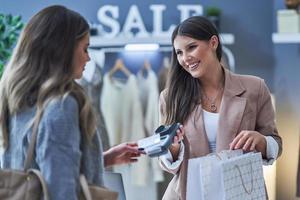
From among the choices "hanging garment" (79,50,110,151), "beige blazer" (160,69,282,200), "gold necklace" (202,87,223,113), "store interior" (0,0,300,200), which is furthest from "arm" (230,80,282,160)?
"hanging garment" (79,50,110,151)

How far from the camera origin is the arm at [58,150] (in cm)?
113

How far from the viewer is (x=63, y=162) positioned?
113 cm

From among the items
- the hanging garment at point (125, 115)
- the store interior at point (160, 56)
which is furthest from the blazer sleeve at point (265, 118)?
the hanging garment at point (125, 115)

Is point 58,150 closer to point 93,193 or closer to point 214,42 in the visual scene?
point 93,193

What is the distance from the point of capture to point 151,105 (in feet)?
10.9

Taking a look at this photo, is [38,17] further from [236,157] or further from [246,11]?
[246,11]

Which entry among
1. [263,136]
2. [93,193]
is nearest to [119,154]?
[93,193]

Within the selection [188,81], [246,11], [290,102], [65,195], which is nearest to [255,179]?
[188,81]

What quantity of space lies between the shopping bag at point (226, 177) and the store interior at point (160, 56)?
178 centimetres

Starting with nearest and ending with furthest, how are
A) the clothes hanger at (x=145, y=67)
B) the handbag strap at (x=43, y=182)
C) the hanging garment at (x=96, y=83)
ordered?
the handbag strap at (x=43, y=182) < the hanging garment at (x=96, y=83) < the clothes hanger at (x=145, y=67)

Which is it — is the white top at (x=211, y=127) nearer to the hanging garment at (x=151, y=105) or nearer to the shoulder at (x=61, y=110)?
the shoulder at (x=61, y=110)

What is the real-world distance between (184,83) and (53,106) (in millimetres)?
680

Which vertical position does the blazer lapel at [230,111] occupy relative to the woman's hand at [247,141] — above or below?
above

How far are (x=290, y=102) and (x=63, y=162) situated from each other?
2.44 metres
